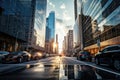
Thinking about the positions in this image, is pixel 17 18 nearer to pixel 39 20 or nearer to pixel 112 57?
pixel 39 20

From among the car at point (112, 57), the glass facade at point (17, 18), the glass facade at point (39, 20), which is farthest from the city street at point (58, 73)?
the glass facade at point (39, 20)

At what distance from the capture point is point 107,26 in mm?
45625

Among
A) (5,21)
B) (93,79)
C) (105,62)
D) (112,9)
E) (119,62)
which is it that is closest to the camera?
(93,79)

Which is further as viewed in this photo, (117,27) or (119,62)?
(117,27)

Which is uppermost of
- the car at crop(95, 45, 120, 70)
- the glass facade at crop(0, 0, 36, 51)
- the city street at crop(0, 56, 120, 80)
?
the glass facade at crop(0, 0, 36, 51)

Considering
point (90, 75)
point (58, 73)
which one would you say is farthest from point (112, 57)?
point (58, 73)

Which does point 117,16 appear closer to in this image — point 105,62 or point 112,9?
point 112,9

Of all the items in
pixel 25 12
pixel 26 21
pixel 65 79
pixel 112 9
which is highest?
pixel 25 12

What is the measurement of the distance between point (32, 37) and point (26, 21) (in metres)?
9.79

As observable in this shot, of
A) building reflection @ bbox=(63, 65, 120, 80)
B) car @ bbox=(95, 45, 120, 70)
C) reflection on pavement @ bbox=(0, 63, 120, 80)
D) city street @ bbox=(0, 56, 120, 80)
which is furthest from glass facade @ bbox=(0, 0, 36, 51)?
building reflection @ bbox=(63, 65, 120, 80)

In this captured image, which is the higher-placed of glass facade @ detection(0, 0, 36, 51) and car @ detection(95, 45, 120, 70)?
glass facade @ detection(0, 0, 36, 51)

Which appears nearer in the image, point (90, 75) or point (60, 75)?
point (90, 75)

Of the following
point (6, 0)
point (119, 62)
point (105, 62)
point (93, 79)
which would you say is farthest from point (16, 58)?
point (6, 0)

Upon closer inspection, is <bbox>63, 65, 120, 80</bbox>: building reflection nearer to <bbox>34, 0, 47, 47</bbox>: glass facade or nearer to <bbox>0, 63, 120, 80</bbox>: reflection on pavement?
<bbox>0, 63, 120, 80</bbox>: reflection on pavement
